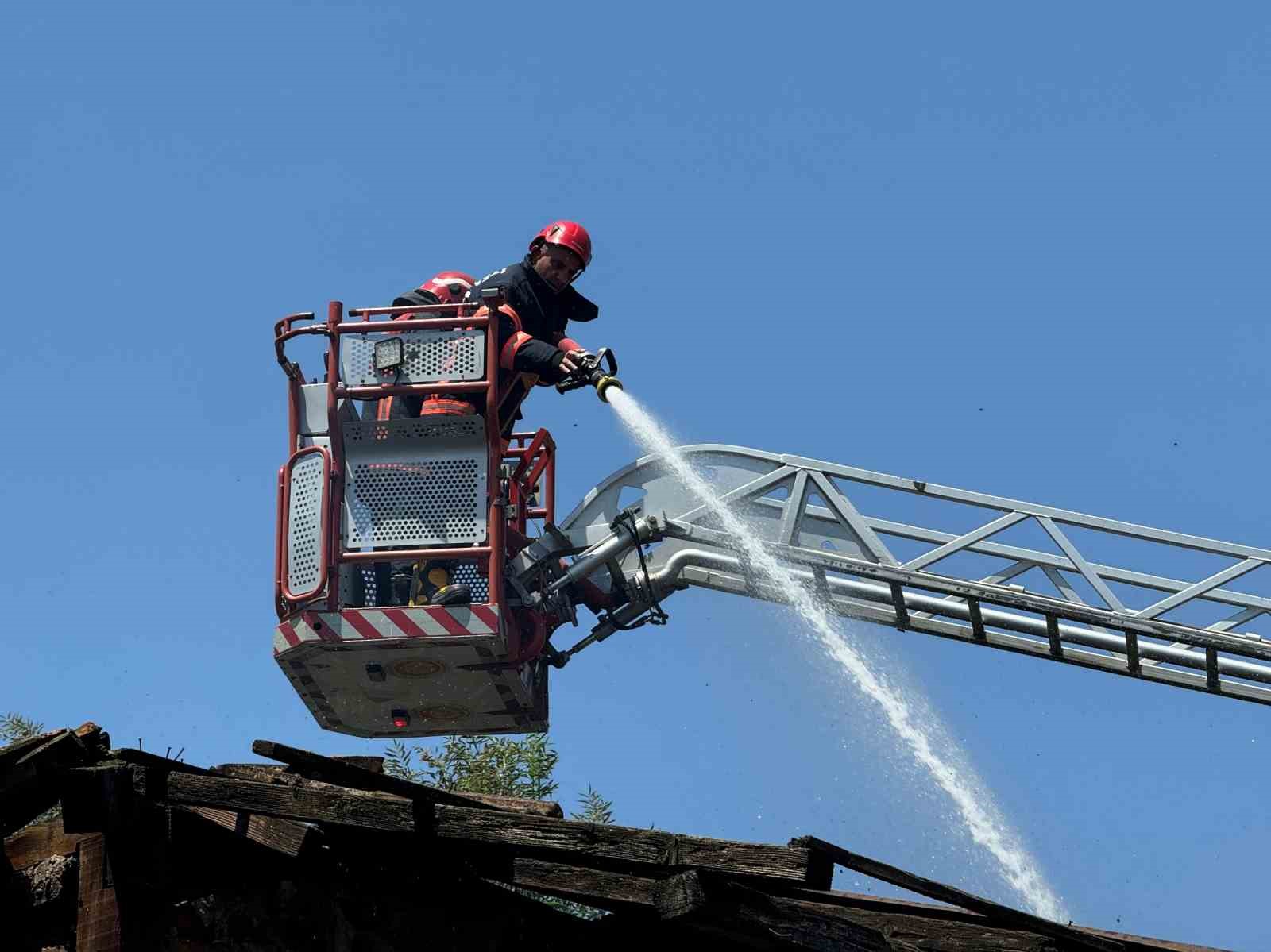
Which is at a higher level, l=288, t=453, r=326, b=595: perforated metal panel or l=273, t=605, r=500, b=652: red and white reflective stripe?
l=288, t=453, r=326, b=595: perforated metal panel

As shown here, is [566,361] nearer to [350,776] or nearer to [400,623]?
[400,623]

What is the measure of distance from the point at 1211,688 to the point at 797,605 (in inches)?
93.2

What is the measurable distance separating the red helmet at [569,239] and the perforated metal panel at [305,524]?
2269mm

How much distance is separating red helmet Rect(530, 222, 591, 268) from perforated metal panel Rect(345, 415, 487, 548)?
5.89 feet

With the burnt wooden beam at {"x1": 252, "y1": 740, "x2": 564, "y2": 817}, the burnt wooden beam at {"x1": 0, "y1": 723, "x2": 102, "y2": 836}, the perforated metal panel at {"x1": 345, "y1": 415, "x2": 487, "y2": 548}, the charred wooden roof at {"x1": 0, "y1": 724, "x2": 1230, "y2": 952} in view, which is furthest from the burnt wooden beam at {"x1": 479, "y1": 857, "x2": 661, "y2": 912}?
the perforated metal panel at {"x1": 345, "y1": 415, "x2": 487, "y2": 548}

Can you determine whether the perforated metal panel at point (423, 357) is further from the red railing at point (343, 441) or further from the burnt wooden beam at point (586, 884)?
the burnt wooden beam at point (586, 884)

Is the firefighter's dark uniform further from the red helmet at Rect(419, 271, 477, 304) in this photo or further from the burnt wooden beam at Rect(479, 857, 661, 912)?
the burnt wooden beam at Rect(479, 857, 661, 912)

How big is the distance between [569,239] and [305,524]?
106 inches

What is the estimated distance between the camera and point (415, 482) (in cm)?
1152

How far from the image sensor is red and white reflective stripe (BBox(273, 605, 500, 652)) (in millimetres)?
11078

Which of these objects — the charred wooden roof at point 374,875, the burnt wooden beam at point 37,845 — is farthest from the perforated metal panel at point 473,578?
the burnt wooden beam at point 37,845

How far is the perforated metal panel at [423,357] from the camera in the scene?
11641 mm

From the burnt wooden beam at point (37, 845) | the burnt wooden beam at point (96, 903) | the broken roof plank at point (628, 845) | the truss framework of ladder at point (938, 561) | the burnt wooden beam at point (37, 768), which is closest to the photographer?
the broken roof plank at point (628, 845)

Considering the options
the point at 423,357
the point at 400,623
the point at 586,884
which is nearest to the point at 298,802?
the point at 586,884
